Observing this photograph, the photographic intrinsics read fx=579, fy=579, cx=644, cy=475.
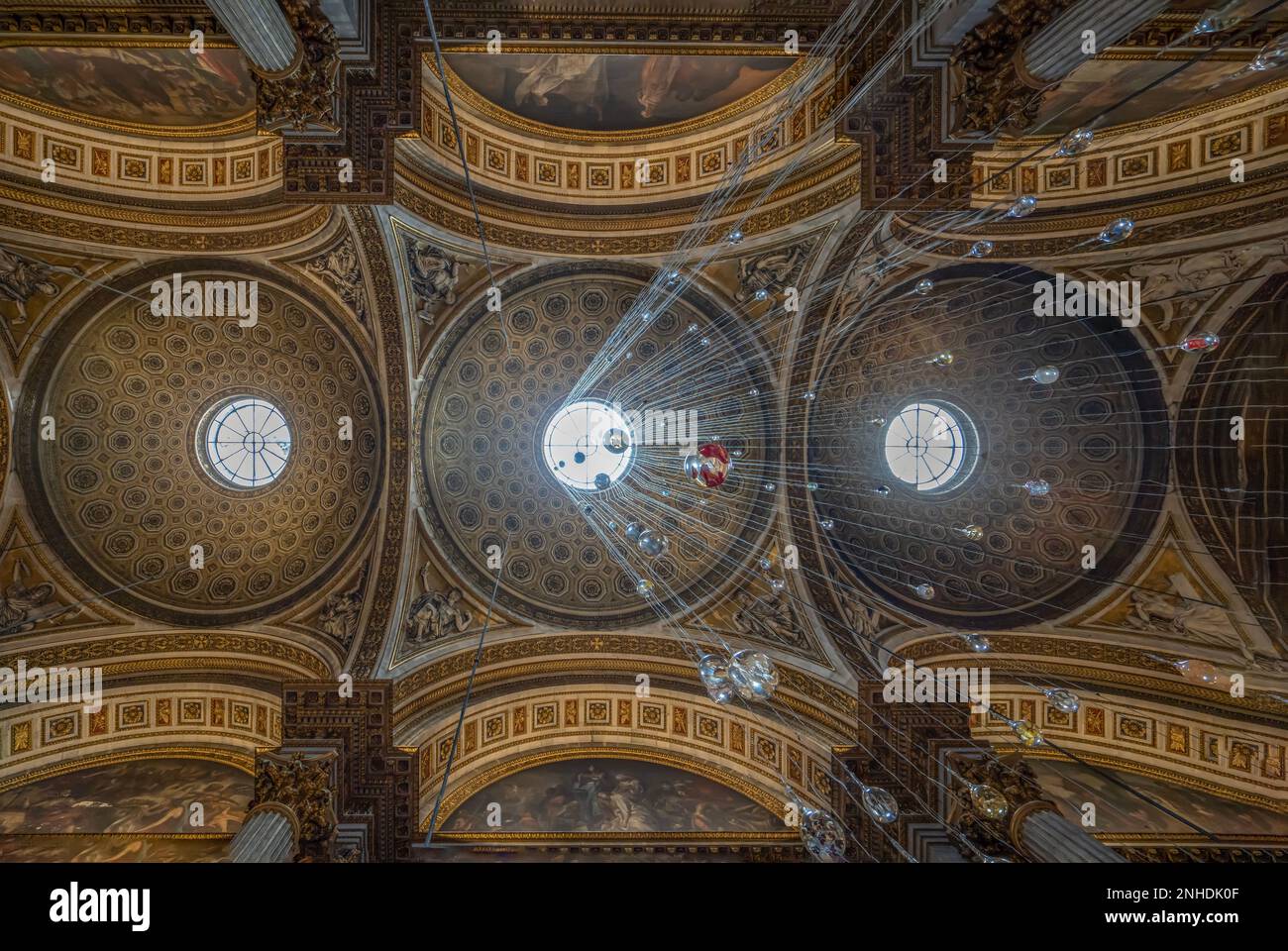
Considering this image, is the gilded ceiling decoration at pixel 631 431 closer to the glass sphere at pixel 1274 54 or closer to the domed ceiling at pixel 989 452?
the domed ceiling at pixel 989 452

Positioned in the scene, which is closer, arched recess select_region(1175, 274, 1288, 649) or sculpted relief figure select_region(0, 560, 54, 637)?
arched recess select_region(1175, 274, 1288, 649)

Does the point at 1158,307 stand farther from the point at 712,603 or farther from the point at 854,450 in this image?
the point at 712,603

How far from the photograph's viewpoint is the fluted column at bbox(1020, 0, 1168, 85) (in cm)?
649

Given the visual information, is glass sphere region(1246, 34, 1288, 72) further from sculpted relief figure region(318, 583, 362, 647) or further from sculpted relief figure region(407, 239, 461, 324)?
sculpted relief figure region(318, 583, 362, 647)

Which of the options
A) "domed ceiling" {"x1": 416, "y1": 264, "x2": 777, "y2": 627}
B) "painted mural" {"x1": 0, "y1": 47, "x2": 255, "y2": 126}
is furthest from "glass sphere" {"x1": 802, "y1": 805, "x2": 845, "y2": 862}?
"painted mural" {"x1": 0, "y1": 47, "x2": 255, "y2": 126}

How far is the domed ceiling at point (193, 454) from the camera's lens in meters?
12.1

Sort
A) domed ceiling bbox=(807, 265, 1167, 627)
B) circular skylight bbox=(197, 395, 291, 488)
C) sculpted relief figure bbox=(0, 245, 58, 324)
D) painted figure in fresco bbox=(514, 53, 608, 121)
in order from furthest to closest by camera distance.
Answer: circular skylight bbox=(197, 395, 291, 488) → domed ceiling bbox=(807, 265, 1167, 627) → sculpted relief figure bbox=(0, 245, 58, 324) → painted figure in fresco bbox=(514, 53, 608, 121)

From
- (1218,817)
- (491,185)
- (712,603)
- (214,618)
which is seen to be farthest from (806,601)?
(214,618)

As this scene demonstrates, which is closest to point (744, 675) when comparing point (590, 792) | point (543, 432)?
point (590, 792)

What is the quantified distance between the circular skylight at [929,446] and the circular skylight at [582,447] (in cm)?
611

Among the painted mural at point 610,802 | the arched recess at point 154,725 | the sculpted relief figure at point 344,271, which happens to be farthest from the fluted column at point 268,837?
the sculpted relief figure at point 344,271

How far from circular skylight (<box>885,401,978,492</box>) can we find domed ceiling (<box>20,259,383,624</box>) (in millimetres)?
11562

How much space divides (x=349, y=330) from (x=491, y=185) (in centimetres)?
430

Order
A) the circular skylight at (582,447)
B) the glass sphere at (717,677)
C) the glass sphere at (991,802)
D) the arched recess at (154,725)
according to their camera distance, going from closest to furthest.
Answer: the glass sphere at (991,802) → the glass sphere at (717,677) → the arched recess at (154,725) → the circular skylight at (582,447)
